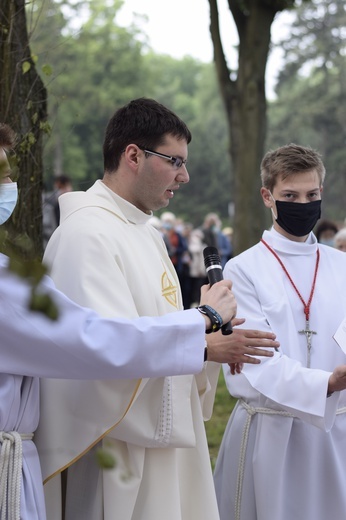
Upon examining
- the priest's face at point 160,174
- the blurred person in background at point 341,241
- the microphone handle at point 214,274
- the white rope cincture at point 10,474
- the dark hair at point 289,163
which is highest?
the blurred person in background at point 341,241

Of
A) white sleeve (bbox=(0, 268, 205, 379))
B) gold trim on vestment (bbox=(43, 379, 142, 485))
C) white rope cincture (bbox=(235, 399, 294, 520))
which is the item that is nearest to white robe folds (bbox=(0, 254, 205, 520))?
white sleeve (bbox=(0, 268, 205, 379))

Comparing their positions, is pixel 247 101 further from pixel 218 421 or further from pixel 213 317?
pixel 213 317

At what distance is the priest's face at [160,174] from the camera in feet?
11.2

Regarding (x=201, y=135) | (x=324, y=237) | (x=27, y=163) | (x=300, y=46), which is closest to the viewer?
(x=27, y=163)

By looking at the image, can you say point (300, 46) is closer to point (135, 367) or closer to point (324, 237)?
point (324, 237)

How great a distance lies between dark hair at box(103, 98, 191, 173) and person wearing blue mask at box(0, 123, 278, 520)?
63cm

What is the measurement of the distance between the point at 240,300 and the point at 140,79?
52.7 m

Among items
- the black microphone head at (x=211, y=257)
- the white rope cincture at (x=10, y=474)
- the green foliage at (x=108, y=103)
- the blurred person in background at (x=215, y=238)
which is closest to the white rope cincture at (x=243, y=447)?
the black microphone head at (x=211, y=257)

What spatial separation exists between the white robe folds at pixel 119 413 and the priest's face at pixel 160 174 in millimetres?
127

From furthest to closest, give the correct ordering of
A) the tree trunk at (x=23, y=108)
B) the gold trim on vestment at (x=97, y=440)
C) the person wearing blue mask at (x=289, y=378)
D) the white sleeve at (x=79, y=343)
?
the tree trunk at (x=23, y=108), the person wearing blue mask at (x=289, y=378), the gold trim on vestment at (x=97, y=440), the white sleeve at (x=79, y=343)

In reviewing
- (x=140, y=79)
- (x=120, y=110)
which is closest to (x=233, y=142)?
(x=120, y=110)

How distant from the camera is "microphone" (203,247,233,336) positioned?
305cm

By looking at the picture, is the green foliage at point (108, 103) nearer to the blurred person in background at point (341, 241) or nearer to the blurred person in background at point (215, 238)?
the blurred person in background at point (215, 238)

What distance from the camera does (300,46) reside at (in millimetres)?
54781
